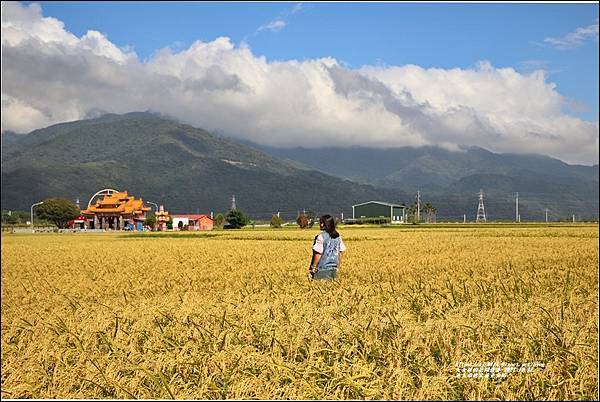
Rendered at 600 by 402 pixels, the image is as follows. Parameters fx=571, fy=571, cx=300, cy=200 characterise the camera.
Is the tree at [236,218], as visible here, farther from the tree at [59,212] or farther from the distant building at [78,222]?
the tree at [59,212]

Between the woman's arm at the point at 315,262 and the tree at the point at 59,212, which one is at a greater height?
the tree at the point at 59,212

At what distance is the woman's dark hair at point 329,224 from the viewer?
373 inches

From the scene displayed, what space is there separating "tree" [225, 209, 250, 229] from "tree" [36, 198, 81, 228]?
1134 inches

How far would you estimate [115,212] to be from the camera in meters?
10.4

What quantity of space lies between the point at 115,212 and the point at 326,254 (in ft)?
12.9

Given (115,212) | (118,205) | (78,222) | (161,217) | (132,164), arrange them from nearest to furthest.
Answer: (115,212), (118,205), (78,222), (161,217), (132,164)

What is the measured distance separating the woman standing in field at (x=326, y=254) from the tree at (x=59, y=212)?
14.5 ft

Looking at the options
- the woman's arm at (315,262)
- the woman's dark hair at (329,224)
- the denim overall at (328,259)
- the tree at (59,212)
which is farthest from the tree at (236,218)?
the woman's dark hair at (329,224)

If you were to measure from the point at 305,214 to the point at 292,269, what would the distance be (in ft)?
58.8

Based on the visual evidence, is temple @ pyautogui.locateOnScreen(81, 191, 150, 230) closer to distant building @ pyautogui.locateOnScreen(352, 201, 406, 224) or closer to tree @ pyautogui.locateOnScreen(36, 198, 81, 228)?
tree @ pyautogui.locateOnScreen(36, 198, 81, 228)

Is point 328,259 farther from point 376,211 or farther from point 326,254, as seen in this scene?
point 376,211

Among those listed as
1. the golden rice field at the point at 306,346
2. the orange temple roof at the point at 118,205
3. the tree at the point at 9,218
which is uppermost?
the orange temple roof at the point at 118,205

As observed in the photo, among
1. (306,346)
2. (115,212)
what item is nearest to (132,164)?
(115,212)

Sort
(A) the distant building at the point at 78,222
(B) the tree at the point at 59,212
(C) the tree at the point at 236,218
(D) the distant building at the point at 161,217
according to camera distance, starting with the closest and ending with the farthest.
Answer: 1. (B) the tree at the point at 59,212
2. (A) the distant building at the point at 78,222
3. (D) the distant building at the point at 161,217
4. (C) the tree at the point at 236,218
